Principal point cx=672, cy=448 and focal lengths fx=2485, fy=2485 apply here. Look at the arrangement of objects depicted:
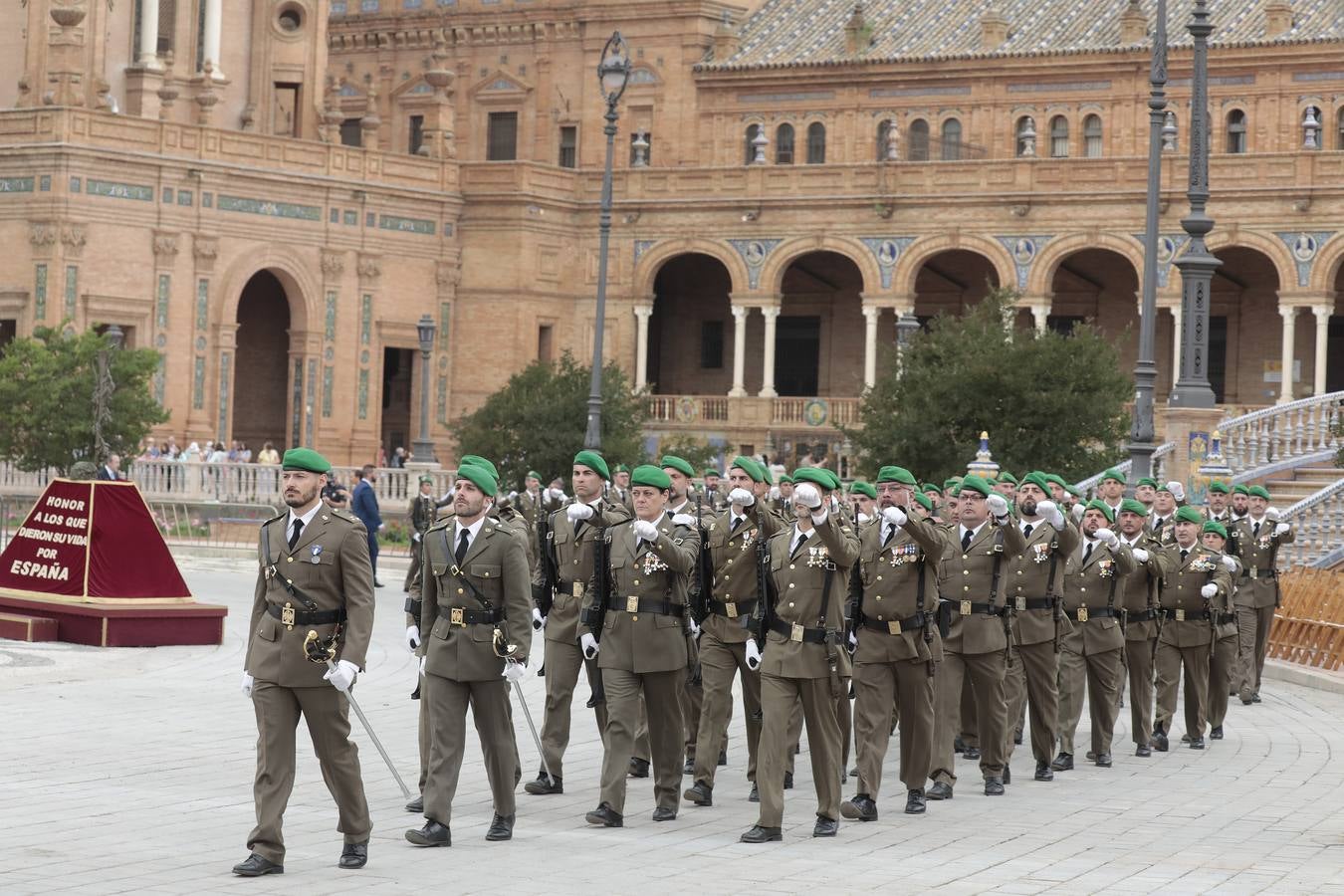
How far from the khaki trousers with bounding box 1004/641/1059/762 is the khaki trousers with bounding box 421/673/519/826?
13.2 feet

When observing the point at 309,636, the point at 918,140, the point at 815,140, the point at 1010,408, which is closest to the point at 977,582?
the point at 309,636

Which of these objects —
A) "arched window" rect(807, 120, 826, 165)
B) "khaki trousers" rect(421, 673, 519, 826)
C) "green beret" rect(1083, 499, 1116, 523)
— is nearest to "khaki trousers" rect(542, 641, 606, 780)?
"khaki trousers" rect(421, 673, 519, 826)

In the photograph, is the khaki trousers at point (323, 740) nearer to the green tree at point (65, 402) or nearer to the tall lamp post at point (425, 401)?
the green tree at point (65, 402)

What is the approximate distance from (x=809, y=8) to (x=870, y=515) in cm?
4397

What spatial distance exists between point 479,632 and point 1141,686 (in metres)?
6.17

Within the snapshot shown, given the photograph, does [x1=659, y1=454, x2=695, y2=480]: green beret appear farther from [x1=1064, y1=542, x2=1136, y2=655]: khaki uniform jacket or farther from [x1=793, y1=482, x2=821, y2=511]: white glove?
[x1=793, y1=482, x2=821, y2=511]: white glove

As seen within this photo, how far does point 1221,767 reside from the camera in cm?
1542

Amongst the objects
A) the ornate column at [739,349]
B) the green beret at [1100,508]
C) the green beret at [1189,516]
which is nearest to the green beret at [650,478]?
the green beret at [1100,508]

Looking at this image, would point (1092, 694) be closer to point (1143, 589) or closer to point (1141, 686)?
point (1141, 686)

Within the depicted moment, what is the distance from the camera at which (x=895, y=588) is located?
13211mm

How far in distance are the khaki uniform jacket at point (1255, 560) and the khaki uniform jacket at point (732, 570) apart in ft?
24.6

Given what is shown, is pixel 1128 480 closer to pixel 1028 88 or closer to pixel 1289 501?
pixel 1289 501

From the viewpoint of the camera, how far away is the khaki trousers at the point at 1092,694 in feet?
50.7

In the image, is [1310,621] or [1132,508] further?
[1310,621]
